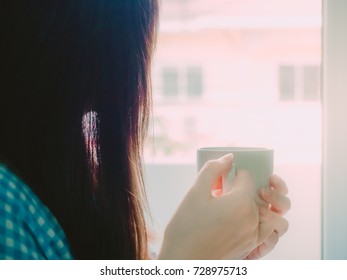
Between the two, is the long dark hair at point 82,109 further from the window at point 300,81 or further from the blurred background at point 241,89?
the window at point 300,81

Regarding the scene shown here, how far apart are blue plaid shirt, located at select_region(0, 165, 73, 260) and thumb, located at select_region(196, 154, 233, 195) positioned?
0.14m

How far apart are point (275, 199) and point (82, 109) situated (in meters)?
0.23

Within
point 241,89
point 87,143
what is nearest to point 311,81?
point 241,89

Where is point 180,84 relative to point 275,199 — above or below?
above

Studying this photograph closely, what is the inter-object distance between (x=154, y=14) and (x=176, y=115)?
0.92 feet

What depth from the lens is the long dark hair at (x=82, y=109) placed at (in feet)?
1.31

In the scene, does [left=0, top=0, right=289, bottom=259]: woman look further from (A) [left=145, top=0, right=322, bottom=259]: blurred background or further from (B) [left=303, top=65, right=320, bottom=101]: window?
(B) [left=303, top=65, right=320, bottom=101]: window

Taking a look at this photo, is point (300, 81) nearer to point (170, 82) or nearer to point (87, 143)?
point (170, 82)

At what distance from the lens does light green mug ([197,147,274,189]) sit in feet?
1.29

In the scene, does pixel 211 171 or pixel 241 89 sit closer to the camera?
pixel 211 171

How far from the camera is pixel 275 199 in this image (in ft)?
1.40

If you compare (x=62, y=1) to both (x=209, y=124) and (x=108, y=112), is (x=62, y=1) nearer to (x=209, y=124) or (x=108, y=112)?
(x=108, y=112)

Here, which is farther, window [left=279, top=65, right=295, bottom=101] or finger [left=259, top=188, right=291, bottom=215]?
window [left=279, top=65, right=295, bottom=101]

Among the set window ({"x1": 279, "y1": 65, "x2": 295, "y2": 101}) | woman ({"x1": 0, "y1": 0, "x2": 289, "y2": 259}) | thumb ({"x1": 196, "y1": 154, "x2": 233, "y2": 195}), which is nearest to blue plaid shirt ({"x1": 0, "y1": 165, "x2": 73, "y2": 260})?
woman ({"x1": 0, "y1": 0, "x2": 289, "y2": 259})
